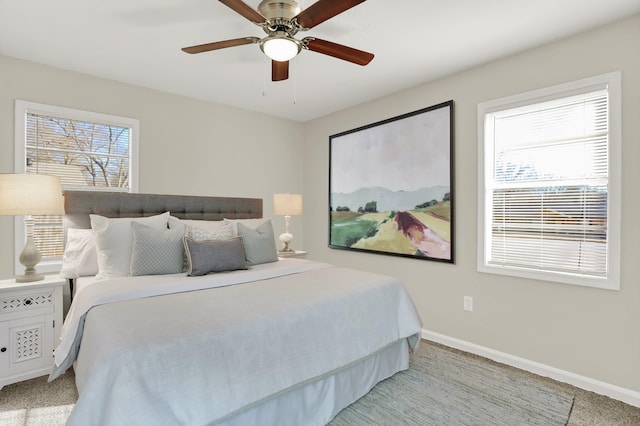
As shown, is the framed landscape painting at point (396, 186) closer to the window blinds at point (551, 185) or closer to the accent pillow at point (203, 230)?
the window blinds at point (551, 185)

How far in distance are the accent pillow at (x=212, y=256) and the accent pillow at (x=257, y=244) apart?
216 millimetres

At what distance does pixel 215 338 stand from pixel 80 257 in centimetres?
186

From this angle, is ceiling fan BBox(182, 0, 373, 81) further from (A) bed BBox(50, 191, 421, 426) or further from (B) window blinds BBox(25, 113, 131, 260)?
(B) window blinds BBox(25, 113, 131, 260)

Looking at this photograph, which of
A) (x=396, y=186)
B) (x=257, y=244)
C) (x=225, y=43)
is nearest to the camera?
(x=225, y=43)

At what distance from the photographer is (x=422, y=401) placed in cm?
222

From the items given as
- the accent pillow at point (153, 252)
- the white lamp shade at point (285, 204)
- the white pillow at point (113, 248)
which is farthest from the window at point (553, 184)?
the white pillow at point (113, 248)

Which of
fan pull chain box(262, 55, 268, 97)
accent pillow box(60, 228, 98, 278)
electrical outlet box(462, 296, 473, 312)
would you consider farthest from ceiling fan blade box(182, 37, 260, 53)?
electrical outlet box(462, 296, 473, 312)

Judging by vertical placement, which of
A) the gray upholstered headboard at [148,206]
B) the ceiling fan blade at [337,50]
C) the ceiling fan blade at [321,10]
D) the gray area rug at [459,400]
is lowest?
the gray area rug at [459,400]

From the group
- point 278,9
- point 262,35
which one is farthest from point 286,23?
point 262,35

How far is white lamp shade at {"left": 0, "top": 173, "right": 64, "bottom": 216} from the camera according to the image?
226 centimetres

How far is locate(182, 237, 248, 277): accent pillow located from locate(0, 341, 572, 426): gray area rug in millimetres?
1151

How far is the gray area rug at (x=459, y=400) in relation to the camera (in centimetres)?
203

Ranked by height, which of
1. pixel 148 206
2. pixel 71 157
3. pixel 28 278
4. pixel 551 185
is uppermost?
pixel 71 157

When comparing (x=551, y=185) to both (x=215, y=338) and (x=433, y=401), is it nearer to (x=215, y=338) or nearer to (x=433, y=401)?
(x=433, y=401)
